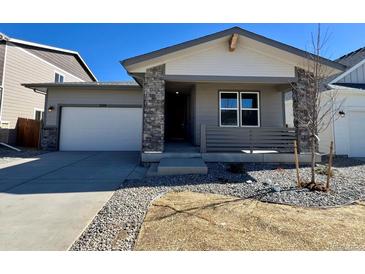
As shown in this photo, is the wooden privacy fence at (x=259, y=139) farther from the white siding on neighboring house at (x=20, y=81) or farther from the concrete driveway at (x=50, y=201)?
the white siding on neighboring house at (x=20, y=81)

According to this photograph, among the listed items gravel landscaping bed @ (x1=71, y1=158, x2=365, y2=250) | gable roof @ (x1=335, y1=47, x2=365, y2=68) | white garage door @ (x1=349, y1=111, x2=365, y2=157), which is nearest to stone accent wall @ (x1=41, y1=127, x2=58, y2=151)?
gravel landscaping bed @ (x1=71, y1=158, x2=365, y2=250)

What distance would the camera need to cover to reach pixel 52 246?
2424mm

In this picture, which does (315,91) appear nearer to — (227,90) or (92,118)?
(227,90)

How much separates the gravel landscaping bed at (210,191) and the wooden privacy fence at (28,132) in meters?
10.9

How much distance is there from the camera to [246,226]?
295 cm

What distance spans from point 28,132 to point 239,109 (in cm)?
1307

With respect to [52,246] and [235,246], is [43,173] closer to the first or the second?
[52,246]

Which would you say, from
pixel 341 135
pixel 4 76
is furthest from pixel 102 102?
pixel 341 135

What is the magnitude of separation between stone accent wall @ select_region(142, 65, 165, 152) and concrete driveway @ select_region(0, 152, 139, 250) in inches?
43.7

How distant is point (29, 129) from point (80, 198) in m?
12.1

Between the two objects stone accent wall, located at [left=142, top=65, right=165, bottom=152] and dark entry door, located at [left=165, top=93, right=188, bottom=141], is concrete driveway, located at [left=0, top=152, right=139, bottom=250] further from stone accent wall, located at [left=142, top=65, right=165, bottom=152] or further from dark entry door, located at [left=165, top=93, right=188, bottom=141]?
dark entry door, located at [left=165, top=93, right=188, bottom=141]

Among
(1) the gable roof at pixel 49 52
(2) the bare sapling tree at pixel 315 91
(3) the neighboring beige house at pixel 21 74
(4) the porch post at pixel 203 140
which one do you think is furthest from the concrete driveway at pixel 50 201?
(1) the gable roof at pixel 49 52

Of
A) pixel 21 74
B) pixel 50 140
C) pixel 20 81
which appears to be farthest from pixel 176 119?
pixel 21 74

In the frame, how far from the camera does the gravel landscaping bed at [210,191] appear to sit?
2717 mm
